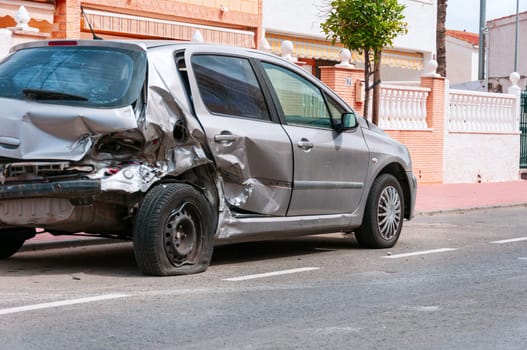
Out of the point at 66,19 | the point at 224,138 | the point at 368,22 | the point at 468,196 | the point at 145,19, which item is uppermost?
the point at 145,19

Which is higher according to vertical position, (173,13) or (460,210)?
(173,13)

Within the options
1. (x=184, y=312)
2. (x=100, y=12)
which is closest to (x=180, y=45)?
(x=184, y=312)

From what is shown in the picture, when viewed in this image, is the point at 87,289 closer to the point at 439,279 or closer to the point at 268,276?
the point at 268,276

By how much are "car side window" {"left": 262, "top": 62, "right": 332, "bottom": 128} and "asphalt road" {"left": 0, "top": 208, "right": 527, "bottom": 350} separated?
1274 millimetres

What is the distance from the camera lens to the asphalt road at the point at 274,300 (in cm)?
614

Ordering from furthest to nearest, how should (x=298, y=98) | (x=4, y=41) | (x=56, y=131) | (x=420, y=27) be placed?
(x=420, y=27), (x=4, y=41), (x=298, y=98), (x=56, y=131)

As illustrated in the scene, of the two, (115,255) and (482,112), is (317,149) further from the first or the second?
(482,112)

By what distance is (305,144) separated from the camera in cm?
970

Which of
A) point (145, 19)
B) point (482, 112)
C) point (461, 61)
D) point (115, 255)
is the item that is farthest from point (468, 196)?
point (461, 61)

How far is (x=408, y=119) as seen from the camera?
24.4 metres

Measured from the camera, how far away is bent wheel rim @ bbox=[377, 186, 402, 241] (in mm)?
10891

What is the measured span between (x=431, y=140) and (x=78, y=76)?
17383 millimetres

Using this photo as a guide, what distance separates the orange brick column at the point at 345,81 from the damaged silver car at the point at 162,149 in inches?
468

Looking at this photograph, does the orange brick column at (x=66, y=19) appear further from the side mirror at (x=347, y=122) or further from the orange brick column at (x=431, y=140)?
the side mirror at (x=347, y=122)
